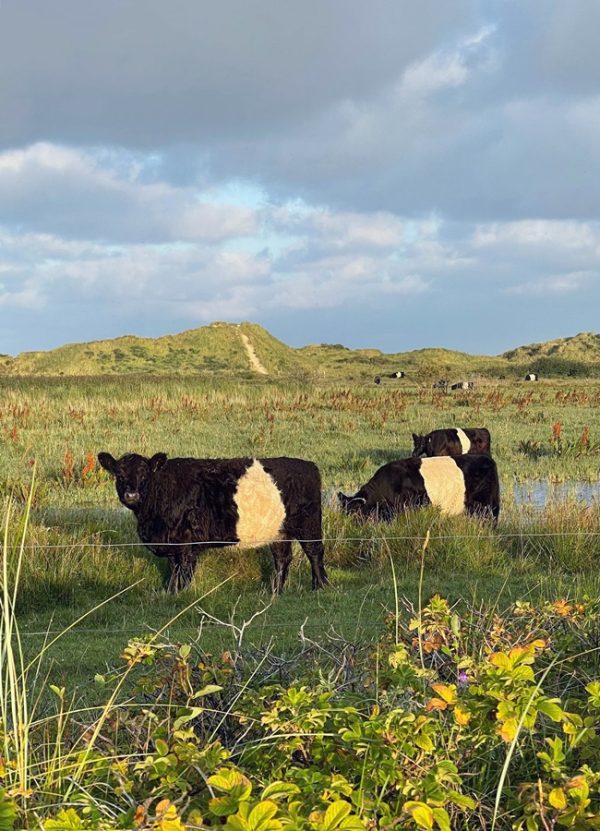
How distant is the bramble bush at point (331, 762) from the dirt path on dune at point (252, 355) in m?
90.3

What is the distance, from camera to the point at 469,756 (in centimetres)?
270

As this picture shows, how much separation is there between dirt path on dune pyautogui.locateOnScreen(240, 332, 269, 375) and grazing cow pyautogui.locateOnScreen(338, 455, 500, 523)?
82.4m

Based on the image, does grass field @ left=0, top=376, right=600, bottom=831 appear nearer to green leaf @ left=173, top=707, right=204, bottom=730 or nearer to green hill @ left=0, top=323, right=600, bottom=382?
green leaf @ left=173, top=707, right=204, bottom=730

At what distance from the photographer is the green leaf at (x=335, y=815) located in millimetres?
1883

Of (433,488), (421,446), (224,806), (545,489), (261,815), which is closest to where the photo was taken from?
(261,815)

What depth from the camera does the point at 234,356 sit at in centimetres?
10088

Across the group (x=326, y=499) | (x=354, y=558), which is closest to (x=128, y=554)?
(x=354, y=558)

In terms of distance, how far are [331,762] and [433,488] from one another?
846 cm

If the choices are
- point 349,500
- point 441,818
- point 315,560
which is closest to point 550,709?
point 441,818

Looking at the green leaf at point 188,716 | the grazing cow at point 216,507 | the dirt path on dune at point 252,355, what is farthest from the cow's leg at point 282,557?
the dirt path on dune at point 252,355

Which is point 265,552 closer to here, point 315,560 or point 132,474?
point 315,560

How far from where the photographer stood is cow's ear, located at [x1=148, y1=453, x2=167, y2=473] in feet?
27.8

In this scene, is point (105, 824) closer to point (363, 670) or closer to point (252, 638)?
point (363, 670)

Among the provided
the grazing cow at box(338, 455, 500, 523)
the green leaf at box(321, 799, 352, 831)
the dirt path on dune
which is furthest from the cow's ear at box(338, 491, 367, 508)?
the dirt path on dune
